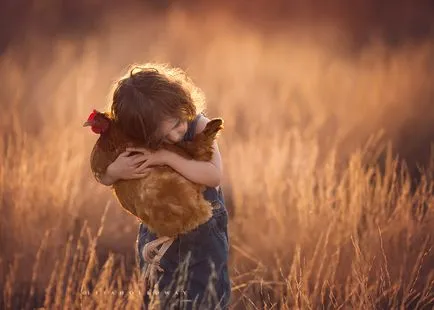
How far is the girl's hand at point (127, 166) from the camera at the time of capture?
253 centimetres

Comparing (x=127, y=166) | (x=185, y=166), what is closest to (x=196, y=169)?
(x=185, y=166)

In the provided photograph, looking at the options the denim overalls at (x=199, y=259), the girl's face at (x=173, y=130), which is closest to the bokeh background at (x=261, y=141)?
the denim overalls at (x=199, y=259)

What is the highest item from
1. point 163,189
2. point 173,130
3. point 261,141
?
point 173,130

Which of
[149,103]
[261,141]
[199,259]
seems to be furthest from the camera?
[261,141]

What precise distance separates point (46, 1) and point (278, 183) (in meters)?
9.86

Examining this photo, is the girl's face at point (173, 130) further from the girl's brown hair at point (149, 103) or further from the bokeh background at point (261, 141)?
the bokeh background at point (261, 141)

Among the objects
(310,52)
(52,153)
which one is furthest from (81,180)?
(310,52)

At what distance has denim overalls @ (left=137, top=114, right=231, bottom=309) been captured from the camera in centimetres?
263

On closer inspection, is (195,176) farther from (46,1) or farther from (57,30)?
(46,1)

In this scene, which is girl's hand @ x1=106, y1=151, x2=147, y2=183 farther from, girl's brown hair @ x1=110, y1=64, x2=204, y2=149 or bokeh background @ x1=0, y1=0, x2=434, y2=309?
bokeh background @ x1=0, y1=0, x2=434, y2=309

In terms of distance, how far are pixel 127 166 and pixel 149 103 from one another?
20cm

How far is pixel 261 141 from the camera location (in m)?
5.45

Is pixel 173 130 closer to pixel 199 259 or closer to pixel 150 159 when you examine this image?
pixel 150 159

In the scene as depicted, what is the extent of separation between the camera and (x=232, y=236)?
13.6 feet
